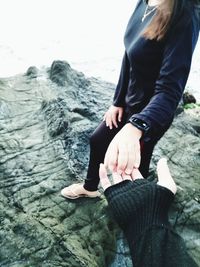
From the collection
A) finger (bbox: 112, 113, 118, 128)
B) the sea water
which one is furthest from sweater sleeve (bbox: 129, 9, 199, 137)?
the sea water

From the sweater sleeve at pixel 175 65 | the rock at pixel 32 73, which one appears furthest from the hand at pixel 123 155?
the rock at pixel 32 73

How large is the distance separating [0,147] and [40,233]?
1602 millimetres

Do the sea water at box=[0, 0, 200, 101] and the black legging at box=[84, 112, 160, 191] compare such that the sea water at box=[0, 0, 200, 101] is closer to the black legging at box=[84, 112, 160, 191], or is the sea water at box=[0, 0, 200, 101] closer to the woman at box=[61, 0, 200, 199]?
the black legging at box=[84, 112, 160, 191]

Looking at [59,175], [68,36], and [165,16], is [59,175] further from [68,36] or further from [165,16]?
[68,36]

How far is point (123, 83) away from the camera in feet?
10.1

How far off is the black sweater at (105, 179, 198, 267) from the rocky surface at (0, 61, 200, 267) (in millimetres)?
1311

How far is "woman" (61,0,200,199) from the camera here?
1.82 m

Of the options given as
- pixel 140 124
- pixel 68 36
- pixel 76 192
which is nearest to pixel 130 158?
pixel 140 124

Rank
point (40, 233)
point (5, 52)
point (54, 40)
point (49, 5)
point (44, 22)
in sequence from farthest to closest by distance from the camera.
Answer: point (49, 5) → point (44, 22) → point (54, 40) → point (5, 52) → point (40, 233)

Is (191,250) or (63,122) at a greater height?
(63,122)

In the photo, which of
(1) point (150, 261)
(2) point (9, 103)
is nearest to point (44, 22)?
(2) point (9, 103)

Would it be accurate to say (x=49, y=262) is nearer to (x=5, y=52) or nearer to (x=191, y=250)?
(x=191, y=250)

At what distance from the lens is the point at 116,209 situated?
6.25ft

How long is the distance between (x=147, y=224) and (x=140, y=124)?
0.56 m
